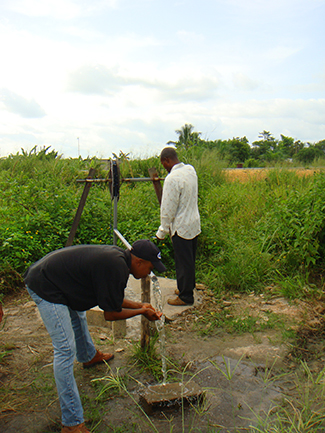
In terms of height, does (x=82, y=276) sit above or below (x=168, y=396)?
above

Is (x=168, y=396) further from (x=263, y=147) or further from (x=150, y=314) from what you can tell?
(x=263, y=147)

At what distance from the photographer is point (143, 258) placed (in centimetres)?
260

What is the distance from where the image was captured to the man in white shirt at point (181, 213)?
4.38 m

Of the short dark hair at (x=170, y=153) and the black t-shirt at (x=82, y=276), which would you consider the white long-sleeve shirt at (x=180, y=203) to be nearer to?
the short dark hair at (x=170, y=153)

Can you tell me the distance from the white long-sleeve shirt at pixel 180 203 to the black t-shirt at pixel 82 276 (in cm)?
190

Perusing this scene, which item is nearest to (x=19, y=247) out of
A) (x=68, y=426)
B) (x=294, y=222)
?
(x=68, y=426)

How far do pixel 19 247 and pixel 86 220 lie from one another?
1263 mm

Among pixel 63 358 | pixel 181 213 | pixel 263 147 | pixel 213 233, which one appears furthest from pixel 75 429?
pixel 263 147

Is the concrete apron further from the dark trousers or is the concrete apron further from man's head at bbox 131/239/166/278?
man's head at bbox 131/239/166/278

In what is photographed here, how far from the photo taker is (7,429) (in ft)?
8.71

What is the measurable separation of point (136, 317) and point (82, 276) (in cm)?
207

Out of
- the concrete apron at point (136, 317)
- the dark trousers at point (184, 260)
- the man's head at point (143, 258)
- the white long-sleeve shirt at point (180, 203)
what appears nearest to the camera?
the man's head at point (143, 258)

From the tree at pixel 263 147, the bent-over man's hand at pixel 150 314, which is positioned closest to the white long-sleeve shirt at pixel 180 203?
the bent-over man's hand at pixel 150 314

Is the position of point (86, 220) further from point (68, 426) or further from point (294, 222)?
point (68, 426)
